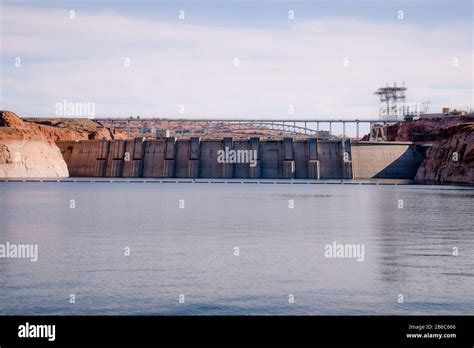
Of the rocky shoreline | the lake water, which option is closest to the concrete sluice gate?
the rocky shoreline

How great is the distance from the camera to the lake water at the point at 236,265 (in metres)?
22.7

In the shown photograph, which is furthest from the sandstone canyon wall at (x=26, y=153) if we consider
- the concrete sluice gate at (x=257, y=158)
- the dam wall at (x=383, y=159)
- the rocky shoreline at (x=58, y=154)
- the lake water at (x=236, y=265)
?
the lake water at (x=236, y=265)

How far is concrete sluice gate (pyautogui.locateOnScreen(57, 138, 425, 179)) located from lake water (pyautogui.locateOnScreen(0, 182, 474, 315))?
263ft

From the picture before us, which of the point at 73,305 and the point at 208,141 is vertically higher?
the point at 208,141

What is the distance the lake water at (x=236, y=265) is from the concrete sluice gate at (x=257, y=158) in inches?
3159

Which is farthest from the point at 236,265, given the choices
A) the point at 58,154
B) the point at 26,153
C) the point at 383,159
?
the point at 58,154

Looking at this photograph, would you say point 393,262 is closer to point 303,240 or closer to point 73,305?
point 303,240

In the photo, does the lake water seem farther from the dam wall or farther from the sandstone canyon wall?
the dam wall

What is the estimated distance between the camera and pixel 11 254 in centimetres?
3231

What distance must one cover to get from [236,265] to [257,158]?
347ft

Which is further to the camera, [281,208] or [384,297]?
[281,208]

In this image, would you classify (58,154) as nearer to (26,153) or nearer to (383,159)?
(26,153)
